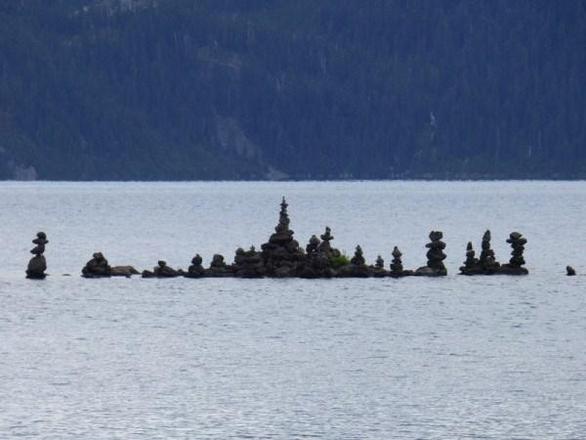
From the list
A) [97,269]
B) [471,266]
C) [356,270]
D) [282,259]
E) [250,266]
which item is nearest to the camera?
[250,266]

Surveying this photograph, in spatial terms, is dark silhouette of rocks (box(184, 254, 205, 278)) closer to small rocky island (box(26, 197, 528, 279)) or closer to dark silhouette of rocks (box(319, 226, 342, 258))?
small rocky island (box(26, 197, 528, 279))

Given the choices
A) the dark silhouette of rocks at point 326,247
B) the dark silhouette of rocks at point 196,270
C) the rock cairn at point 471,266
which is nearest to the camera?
the dark silhouette of rocks at point 326,247

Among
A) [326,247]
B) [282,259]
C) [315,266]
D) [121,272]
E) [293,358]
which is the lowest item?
[293,358]

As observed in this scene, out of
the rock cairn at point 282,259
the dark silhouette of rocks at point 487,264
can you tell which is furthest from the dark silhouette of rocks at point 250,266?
the dark silhouette of rocks at point 487,264

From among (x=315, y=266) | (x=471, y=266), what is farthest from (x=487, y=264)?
(x=315, y=266)

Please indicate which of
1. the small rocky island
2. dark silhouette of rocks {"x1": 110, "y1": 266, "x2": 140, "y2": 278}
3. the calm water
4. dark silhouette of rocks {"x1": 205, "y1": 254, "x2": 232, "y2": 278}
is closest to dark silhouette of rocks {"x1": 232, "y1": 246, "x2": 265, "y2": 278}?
the small rocky island

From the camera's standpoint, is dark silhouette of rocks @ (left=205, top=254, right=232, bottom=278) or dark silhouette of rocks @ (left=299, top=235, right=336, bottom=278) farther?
dark silhouette of rocks @ (left=205, top=254, right=232, bottom=278)

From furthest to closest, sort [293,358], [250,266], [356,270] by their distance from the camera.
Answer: [356,270] < [250,266] < [293,358]

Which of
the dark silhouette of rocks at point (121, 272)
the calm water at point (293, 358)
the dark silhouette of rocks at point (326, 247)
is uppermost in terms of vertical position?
the dark silhouette of rocks at point (326, 247)

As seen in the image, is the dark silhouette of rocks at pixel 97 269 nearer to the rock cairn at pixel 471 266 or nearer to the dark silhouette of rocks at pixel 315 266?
the dark silhouette of rocks at pixel 315 266

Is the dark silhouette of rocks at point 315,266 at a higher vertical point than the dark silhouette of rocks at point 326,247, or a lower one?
lower

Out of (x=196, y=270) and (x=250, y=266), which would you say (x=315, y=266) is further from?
(x=196, y=270)

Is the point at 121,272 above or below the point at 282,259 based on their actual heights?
below

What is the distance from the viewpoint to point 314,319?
82.9 meters
